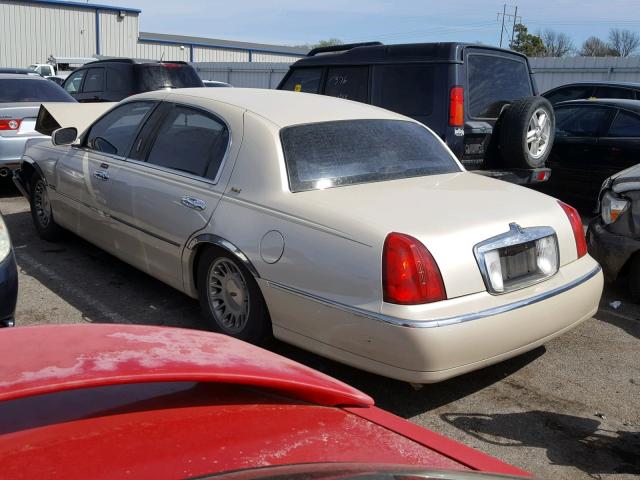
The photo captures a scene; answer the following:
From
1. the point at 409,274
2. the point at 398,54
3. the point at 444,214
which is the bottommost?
the point at 409,274

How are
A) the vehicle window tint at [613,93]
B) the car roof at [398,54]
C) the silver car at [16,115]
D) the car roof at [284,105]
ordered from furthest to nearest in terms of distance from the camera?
1. the vehicle window tint at [613,93]
2. the silver car at [16,115]
3. the car roof at [398,54]
4. the car roof at [284,105]

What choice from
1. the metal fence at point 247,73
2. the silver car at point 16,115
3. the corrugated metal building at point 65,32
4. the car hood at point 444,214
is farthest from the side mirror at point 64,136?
the corrugated metal building at point 65,32

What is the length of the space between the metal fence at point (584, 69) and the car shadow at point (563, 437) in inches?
757

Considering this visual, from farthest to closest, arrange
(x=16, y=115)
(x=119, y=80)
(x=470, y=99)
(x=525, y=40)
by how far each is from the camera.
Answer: (x=525, y=40)
(x=119, y=80)
(x=16, y=115)
(x=470, y=99)

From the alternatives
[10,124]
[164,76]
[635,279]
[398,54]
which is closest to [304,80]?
[398,54]

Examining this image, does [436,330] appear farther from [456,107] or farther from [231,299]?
[456,107]

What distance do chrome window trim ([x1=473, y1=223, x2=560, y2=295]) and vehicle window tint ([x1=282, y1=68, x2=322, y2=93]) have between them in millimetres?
4800

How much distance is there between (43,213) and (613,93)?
8871mm

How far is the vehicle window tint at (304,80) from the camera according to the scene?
8.24 meters

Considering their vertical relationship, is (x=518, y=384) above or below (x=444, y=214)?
below

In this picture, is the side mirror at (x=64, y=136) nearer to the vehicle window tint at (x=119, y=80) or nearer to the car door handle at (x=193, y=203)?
the car door handle at (x=193, y=203)

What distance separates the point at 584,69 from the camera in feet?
70.4

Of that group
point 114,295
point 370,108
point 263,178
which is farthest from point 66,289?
point 370,108

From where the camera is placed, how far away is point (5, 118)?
8.47 metres
